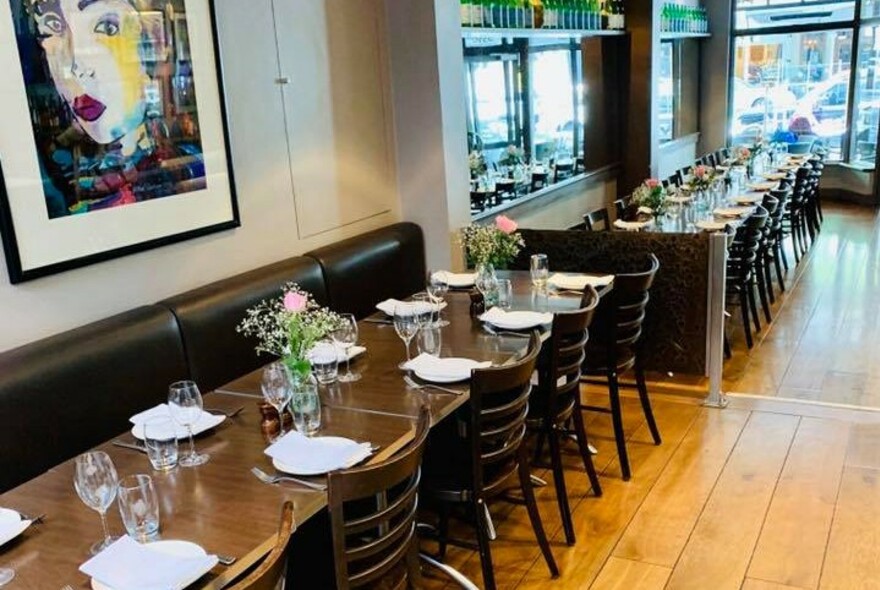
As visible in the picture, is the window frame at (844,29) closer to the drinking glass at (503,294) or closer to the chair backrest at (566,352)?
the drinking glass at (503,294)

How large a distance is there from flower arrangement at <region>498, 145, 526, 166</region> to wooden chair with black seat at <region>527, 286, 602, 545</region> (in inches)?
122

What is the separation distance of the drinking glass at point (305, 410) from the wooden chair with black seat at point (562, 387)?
1.05 meters

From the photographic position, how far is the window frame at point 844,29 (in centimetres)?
1054

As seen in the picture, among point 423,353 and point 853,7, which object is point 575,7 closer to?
point 423,353

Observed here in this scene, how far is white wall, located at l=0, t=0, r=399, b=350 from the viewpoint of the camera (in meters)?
3.26

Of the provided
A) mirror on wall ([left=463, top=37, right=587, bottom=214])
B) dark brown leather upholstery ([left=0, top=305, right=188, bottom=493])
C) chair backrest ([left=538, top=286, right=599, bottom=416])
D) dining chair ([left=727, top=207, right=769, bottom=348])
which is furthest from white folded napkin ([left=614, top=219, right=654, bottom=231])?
dark brown leather upholstery ([left=0, top=305, right=188, bottom=493])

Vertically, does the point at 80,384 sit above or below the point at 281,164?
below

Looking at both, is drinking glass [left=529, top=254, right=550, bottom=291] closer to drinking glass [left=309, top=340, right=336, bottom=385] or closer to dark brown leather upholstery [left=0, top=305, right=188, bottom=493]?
drinking glass [left=309, top=340, right=336, bottom=385]

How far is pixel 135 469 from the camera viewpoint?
7.68 ft

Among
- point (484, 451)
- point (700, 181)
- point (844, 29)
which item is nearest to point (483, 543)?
point (484, 451)

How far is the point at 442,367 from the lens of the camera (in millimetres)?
2961

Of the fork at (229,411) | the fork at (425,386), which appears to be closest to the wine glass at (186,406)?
the fork at (229,411)

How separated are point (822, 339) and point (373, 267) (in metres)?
3.26

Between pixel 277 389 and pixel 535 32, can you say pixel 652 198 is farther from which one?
pixel 277 389
